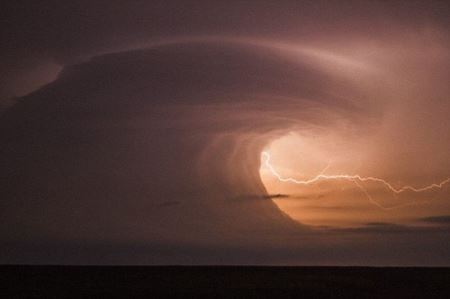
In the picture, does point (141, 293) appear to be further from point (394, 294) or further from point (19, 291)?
point (394, 294)

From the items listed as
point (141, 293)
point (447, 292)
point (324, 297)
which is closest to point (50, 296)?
point (141, 293)

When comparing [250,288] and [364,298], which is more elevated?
[250,288]

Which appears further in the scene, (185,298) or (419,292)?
(419,292)

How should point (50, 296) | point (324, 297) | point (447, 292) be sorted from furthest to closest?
1. point (447, 292)
2. point (324, 297)
3. point (50, 296)

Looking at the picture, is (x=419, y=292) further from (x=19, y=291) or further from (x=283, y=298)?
(x=19, y=291)

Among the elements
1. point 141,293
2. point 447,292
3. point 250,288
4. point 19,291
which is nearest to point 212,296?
point 141,293

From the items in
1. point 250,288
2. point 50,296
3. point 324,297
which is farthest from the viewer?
point 250,288

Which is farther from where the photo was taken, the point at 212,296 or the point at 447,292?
the point at 447,292

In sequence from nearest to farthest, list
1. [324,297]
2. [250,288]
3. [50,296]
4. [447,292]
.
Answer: [50,296] → [324,297] → [447,292] → [250,288]

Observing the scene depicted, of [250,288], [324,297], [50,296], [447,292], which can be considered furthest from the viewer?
[250,288]
